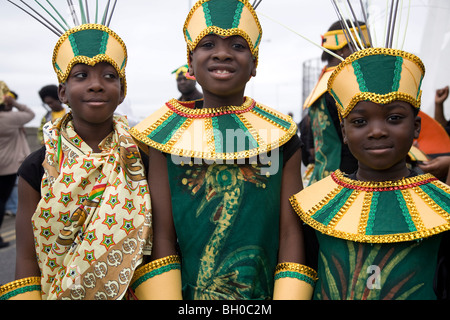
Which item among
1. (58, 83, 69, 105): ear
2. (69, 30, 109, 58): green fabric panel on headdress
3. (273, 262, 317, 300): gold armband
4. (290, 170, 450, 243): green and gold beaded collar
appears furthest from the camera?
(58, 83, 69, 105): ear

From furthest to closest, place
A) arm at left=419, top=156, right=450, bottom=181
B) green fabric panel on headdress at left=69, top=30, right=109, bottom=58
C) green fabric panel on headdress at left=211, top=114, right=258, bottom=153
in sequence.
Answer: arm at left=419, top=156, right=450, bottom=181 < green fabric panel on headdress at left=69, top=30, right=109, bottom=58 < green fabric panel on headdress at left=211, top=114, right=258, bottom=153

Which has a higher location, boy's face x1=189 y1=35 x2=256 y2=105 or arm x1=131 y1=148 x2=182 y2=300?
boy's face x1=189 y1=35 x2=256 y2=105

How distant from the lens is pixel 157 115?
1898mm

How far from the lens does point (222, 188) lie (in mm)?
1753

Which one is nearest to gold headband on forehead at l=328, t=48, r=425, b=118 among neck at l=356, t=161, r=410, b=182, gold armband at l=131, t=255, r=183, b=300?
neck at l=356, t=161, r=410, b=182

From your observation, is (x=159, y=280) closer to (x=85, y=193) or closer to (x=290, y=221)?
(x=85, y=193)

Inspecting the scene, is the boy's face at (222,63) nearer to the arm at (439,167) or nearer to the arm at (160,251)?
the arm at (160,251)

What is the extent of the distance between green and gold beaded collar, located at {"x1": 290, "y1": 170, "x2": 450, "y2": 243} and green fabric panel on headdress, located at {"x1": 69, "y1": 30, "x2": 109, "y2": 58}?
3.28 ft

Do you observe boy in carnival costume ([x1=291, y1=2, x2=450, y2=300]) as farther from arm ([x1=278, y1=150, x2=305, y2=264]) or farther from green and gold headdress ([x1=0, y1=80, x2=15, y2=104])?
green and gold headdress ([x1=0, y1=80, x2=15, y2=104])

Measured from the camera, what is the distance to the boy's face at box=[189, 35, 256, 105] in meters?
1.75

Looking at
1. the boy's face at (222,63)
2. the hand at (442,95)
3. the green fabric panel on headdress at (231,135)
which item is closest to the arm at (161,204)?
the green fabric panel on headdress at (231,135)

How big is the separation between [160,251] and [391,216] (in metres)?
0.86
